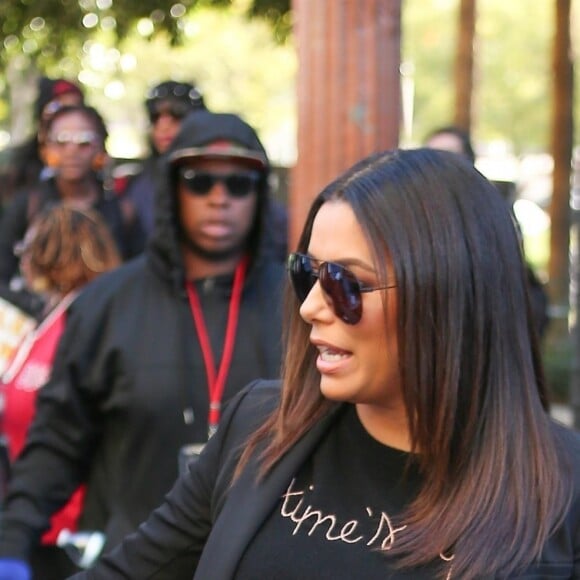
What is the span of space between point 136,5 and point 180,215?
6.00 meters

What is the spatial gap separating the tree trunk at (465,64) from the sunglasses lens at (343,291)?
9.61 m

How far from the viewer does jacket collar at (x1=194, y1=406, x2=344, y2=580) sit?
2.38 metres

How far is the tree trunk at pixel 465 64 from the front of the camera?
1189 cm

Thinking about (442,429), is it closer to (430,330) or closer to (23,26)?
(430,330)

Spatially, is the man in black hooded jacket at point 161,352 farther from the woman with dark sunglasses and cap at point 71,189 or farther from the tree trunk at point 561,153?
the tree trunk at point 561,153

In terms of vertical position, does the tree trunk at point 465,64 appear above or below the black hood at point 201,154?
above

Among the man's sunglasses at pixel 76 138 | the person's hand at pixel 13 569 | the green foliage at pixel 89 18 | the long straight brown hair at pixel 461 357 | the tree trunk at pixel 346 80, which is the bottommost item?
the person's hand at pixel 13 569

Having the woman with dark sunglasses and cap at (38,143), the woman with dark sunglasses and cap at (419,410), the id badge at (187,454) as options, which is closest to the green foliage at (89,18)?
the woman with dark sunglasses and cap at (38,143)

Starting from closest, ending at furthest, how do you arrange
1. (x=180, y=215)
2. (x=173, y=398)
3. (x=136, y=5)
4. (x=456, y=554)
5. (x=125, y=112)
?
1. (x=456, y=554)
2. (x=173, y=398)
3. (x=180, y=215)
4. (x=136, y=5)
5. (x=125, y=112)

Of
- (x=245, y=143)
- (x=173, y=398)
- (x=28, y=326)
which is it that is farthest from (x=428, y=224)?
(x=28, y=326)

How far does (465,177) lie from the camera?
7.74ft

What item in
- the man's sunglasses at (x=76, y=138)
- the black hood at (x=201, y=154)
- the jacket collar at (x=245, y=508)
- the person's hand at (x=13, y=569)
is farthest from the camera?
the man's sunglasses at (x=76, y=138)

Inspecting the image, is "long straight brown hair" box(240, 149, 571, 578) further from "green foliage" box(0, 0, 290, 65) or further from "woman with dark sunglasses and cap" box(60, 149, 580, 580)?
"green foliage" box(0, 0, 290, 65)

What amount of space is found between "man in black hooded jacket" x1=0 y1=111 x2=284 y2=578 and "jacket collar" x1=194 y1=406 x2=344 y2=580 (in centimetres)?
117
